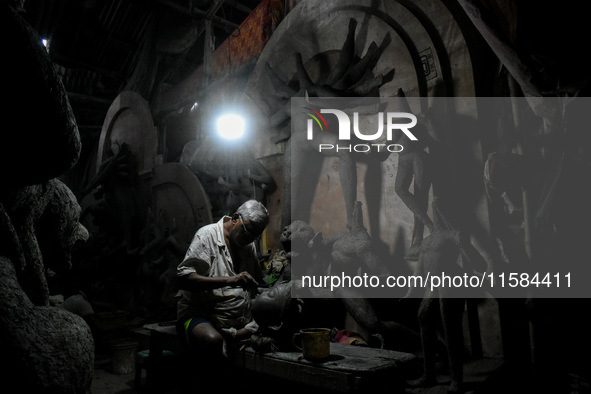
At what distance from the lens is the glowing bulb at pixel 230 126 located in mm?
7191

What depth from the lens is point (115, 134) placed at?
11.5 m

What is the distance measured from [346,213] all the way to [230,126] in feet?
10.4

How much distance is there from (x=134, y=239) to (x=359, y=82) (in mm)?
7363

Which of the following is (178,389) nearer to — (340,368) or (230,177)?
(340,368)

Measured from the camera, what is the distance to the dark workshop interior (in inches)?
60.8

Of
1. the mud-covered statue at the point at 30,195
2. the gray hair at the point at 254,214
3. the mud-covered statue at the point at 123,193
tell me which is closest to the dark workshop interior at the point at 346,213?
the mud-covered statue at the point at 30,195

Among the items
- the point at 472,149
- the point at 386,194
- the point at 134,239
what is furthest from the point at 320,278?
the point at 134,239

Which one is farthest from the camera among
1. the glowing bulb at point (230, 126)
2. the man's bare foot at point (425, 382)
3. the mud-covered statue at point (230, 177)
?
the glowing bulb at point (230, 126)

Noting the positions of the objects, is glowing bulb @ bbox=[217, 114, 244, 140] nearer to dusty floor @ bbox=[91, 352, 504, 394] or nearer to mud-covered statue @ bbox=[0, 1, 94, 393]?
dusty floor @ bbox=[91, 352, 504, 394]

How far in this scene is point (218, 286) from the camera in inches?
130

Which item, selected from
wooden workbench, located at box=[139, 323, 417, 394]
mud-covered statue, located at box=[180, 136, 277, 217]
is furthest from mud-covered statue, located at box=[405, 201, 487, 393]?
mud-covered statue, located at box=[180, 136, 277, 217]

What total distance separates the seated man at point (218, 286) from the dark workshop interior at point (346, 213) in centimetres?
5

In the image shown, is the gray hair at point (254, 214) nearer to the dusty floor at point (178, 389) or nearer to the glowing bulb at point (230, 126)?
the dusty floor at point (178, 389)

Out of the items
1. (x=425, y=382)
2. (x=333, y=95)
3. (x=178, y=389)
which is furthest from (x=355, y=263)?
(x=178, y=389)
